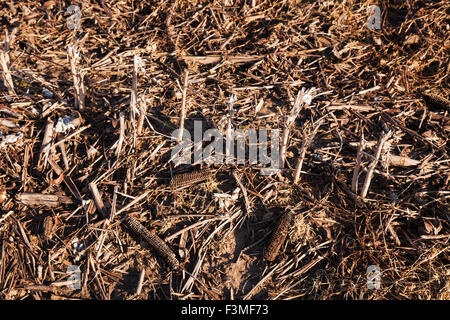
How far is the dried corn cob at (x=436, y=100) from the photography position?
3277 millimetres

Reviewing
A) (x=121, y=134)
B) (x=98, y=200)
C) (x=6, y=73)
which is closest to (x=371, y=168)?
(x=121, y=134)

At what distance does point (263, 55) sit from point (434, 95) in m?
1.68

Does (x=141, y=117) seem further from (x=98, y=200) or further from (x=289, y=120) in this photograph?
(x=289, y=120)

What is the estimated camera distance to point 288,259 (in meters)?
2.60

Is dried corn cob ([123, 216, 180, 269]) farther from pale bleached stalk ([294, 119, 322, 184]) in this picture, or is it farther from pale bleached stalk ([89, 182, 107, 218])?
pale bleached stalk ([294, 119, 322, 184])

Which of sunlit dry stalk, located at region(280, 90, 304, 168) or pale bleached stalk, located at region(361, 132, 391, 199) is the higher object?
sunlit dry stalk, located at region(280, 90, 304, 168)

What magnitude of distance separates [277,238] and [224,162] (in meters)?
0.77

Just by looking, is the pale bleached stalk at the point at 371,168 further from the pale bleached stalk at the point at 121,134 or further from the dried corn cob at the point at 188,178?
the pale bleached stalk at the point at 121,134

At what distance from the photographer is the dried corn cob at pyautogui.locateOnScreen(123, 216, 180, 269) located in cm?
256

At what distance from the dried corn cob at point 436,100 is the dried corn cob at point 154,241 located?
9.02 feet

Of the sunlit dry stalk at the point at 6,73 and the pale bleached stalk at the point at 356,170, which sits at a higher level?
the sunlit dry stalk at the point at 6,73

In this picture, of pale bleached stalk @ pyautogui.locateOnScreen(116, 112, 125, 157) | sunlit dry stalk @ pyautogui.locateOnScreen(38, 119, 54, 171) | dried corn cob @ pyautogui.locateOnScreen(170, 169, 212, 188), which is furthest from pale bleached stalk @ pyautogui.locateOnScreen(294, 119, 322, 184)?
sunlit dry stalk @ pyautogui.locateOnScreen(38, 119, 54, 171)

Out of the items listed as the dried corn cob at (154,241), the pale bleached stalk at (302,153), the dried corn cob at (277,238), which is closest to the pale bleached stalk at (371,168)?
the pale bleached stalk at (302,153)

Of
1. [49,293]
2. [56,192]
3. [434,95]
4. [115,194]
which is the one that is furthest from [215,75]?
[49,293]
